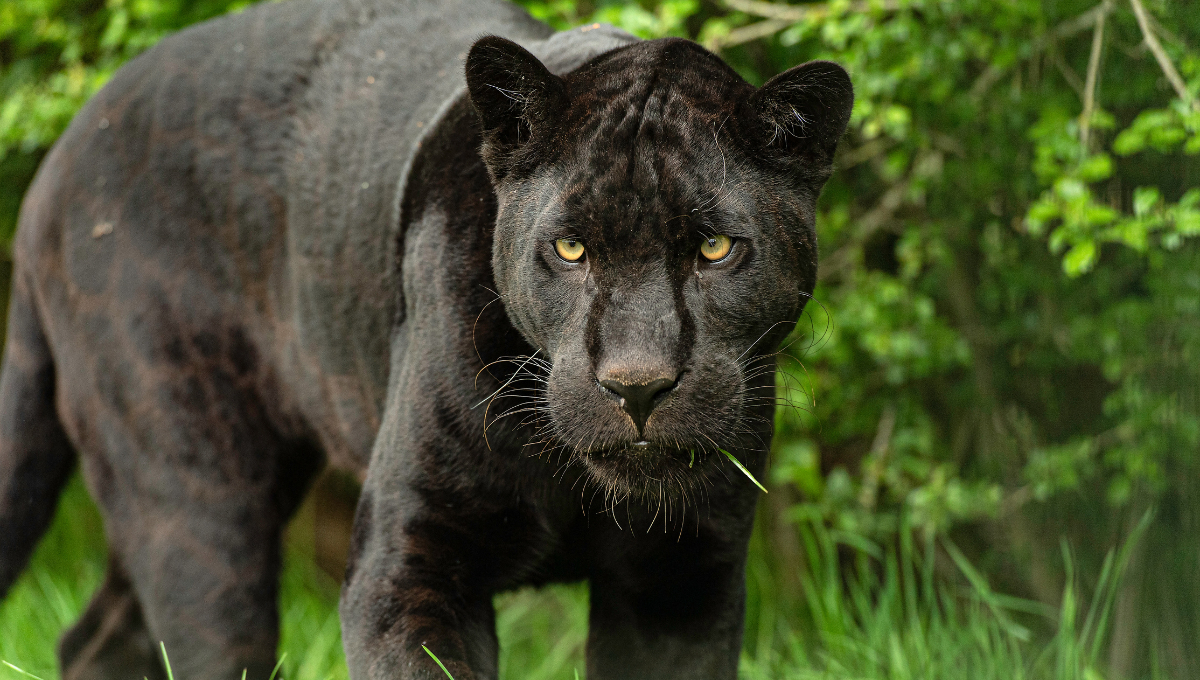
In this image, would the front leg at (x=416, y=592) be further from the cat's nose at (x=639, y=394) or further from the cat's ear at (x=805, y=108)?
the cat's ear at (x=805, y=108)

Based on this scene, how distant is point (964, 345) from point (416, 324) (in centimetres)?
250

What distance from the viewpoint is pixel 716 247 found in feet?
6.85

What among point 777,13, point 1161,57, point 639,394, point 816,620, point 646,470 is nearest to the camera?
point 639,394

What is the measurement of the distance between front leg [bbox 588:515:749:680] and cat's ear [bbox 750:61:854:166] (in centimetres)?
85

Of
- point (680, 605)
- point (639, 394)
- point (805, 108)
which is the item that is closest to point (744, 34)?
point (805, 108)

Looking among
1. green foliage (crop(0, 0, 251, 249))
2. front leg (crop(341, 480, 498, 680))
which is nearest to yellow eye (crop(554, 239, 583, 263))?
front leg (crop(341, 480, 498, 680))

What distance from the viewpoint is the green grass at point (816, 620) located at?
332cm

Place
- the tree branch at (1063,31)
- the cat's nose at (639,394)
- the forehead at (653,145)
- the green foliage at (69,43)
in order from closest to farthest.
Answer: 1. the cat's nose at (639,394)
2. the forehead at (653,145)
3. the tree branch at (1063,31)
4. the green foliage at (69,43)

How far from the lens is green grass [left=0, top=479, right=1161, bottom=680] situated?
3318 millimetres

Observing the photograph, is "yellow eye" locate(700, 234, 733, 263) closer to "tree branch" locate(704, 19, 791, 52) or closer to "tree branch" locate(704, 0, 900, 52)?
"tree branch" locate(704, 0, 900, 52)

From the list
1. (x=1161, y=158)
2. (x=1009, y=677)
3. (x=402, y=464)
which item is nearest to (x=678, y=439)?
(x=402, y=464)

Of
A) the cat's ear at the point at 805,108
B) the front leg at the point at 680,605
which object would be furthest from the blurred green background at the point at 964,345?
the cat's ear at the point at 805,108

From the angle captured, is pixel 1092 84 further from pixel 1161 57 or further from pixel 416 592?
pixel 416 592

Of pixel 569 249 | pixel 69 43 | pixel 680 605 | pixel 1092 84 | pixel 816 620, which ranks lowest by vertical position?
pixel 816 620
